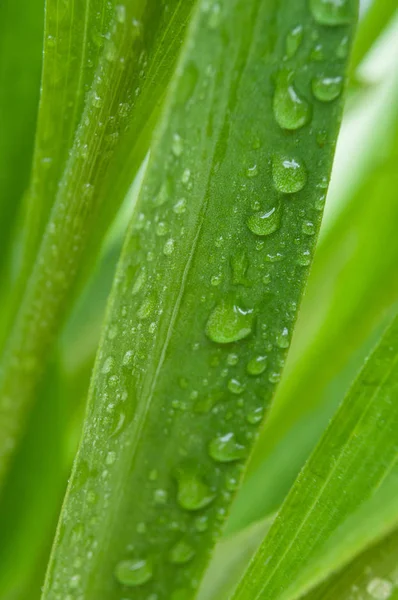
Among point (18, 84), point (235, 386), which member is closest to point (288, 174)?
point (235, 386)

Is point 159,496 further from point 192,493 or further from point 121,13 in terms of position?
point 121,13

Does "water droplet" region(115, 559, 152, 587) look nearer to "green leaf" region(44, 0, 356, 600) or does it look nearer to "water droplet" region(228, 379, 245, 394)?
"green leaf" region(44, 0, 356, 600)

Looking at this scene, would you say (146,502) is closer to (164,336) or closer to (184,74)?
(164,336)

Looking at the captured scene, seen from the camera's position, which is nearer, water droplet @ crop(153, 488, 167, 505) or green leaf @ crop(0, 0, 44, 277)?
water droplet @ crop(153, 488, 167, 505)

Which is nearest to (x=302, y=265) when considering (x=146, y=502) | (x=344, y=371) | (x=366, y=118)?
(x=146, y=502)

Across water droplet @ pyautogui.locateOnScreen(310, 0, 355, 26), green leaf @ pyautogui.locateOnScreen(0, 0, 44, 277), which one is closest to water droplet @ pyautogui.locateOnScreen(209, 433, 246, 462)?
water droplet @ pyautogui.locateOnScreen(310, 0, 355, 26)

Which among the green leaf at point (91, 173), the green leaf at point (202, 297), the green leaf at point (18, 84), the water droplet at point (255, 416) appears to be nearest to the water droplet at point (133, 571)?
the green leaf at point (202, 297)
